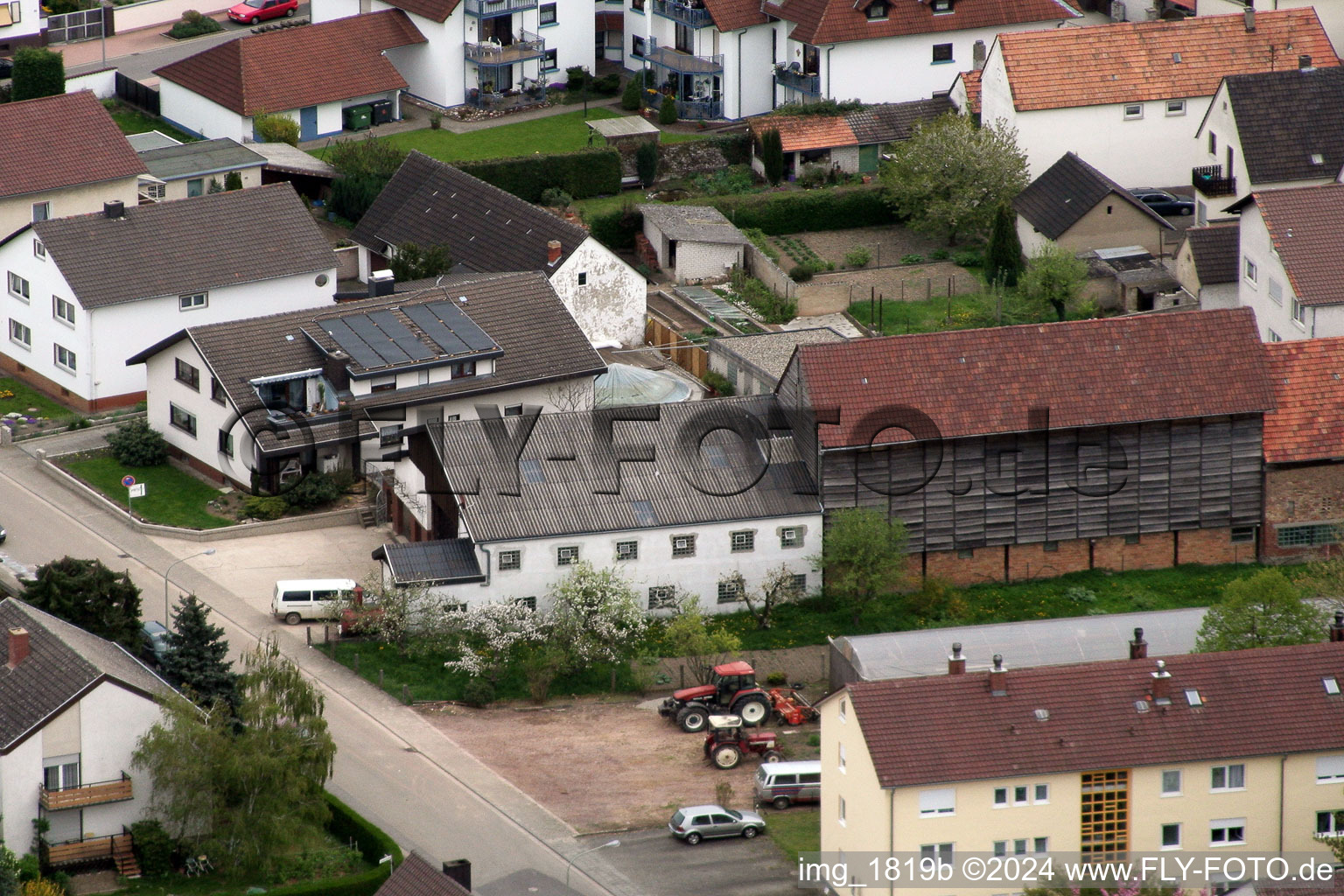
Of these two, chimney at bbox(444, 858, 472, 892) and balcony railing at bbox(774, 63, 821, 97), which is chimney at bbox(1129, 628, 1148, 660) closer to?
chimney at bbox(444, 858, 472, 892)

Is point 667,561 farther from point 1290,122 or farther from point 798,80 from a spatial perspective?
point 798,80

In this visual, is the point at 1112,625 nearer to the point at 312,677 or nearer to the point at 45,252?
the point at 312,677

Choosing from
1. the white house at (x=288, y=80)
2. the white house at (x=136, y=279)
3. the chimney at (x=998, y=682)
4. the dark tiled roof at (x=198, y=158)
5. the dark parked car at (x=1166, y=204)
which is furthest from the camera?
the white house at (x=288, y=80)

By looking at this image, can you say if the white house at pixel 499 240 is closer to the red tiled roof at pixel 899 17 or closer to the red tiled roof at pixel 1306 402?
the red tiled roof at pixel 899 17

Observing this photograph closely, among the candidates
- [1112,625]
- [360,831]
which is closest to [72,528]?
[360,831]

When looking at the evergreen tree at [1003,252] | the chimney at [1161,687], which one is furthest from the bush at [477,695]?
the evergreen tree at [1003,252]

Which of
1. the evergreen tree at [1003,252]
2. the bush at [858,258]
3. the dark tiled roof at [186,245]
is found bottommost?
the bush at [858,258]
